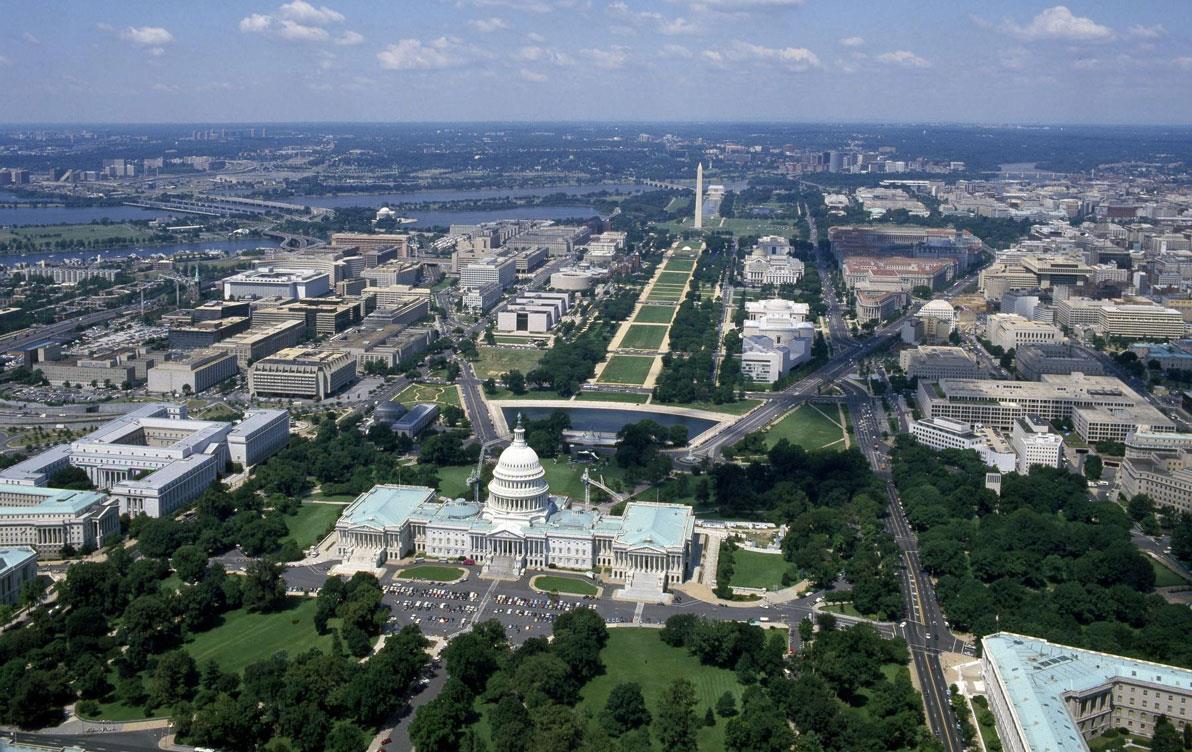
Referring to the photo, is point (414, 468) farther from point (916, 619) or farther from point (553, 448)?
point (916, 619)

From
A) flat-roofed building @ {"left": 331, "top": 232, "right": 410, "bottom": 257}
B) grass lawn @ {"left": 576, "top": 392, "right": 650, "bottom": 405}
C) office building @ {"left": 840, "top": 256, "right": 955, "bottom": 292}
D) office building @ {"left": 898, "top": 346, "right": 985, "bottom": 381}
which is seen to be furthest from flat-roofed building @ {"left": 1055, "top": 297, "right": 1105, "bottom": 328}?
flat-roofed building @ {"left": 331, "top": 232, "right": 410, "bottom": 257}

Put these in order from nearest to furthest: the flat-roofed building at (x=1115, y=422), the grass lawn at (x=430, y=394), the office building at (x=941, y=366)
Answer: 1. the flat-roofed building at (x=1115, y=422)
2. the grass lawn at (x=430, y=394)
3. the office building at (x=941, y=366)

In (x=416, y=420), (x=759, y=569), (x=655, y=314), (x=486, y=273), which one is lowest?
(x=759, y=569)

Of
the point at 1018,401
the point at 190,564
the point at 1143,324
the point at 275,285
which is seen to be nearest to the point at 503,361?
the point at 275,285

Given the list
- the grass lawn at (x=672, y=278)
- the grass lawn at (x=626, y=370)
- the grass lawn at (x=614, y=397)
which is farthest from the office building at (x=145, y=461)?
the grass lawn at (x=672, y=278)

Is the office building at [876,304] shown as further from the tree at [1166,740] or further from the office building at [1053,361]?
the tree at [1166,740]

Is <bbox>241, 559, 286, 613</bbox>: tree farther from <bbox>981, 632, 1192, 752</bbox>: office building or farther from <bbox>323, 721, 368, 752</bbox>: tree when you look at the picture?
<bbox>981, 632, 1192, 752</bbox>: office building

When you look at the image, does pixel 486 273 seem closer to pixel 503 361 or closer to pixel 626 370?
pixel 503 361
